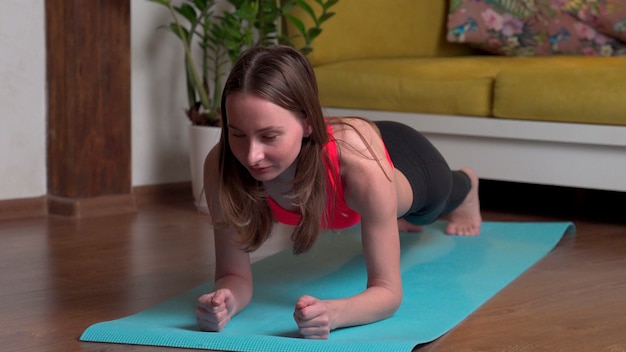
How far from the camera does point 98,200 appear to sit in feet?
9.21

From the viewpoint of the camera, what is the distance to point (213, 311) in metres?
1.55

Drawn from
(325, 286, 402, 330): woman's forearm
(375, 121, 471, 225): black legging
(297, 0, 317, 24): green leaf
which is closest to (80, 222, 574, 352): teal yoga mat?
(325, 286, 402, 330): woman's forearm

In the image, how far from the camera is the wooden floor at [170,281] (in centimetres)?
160

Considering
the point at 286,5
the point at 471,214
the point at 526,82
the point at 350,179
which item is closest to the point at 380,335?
the point at 350,179

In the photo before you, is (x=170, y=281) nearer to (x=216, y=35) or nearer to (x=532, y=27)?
(x=216, y=35)

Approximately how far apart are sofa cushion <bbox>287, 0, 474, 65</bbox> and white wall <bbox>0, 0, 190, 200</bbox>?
16.9 inches

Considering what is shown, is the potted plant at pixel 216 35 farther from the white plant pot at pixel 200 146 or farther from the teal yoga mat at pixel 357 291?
the teal yoga mat at pixel 357 291

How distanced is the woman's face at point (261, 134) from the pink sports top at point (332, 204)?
0.12 meters

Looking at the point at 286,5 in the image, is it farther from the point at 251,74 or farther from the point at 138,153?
the point at 251,74

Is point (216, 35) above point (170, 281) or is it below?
above

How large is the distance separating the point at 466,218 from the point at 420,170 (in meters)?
0.44

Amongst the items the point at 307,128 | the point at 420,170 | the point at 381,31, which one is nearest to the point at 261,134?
the point at 307,128

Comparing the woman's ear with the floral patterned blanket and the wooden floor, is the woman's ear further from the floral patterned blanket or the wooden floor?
the floral patterned blanket

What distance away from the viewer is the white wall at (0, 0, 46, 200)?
8.71ft
